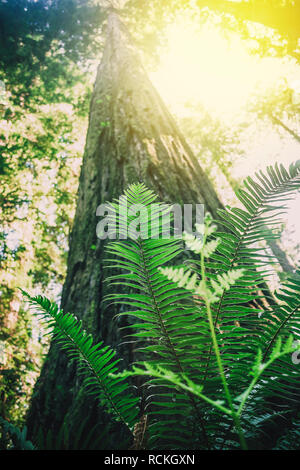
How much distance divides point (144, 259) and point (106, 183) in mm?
1625

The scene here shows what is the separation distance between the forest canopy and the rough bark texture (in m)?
0.01

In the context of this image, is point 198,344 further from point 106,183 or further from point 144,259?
point 106,183

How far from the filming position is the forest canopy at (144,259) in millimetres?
465

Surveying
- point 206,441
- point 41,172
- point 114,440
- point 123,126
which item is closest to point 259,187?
point 206,441

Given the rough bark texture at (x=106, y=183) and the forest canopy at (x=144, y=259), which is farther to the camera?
the rough bark texture at (x=106, y=183)

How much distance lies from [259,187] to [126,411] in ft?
1.98

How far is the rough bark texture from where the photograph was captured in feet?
3.65

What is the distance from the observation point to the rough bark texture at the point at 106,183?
111cm

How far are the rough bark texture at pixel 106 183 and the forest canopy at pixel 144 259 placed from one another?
0.01 metres

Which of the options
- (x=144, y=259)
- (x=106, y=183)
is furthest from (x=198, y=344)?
(x=106, y=183)

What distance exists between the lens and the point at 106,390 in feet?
1.64

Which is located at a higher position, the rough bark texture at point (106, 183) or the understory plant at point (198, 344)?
the rough bark texture at point (106, 183)

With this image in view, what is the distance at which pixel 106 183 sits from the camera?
2.00 metres
